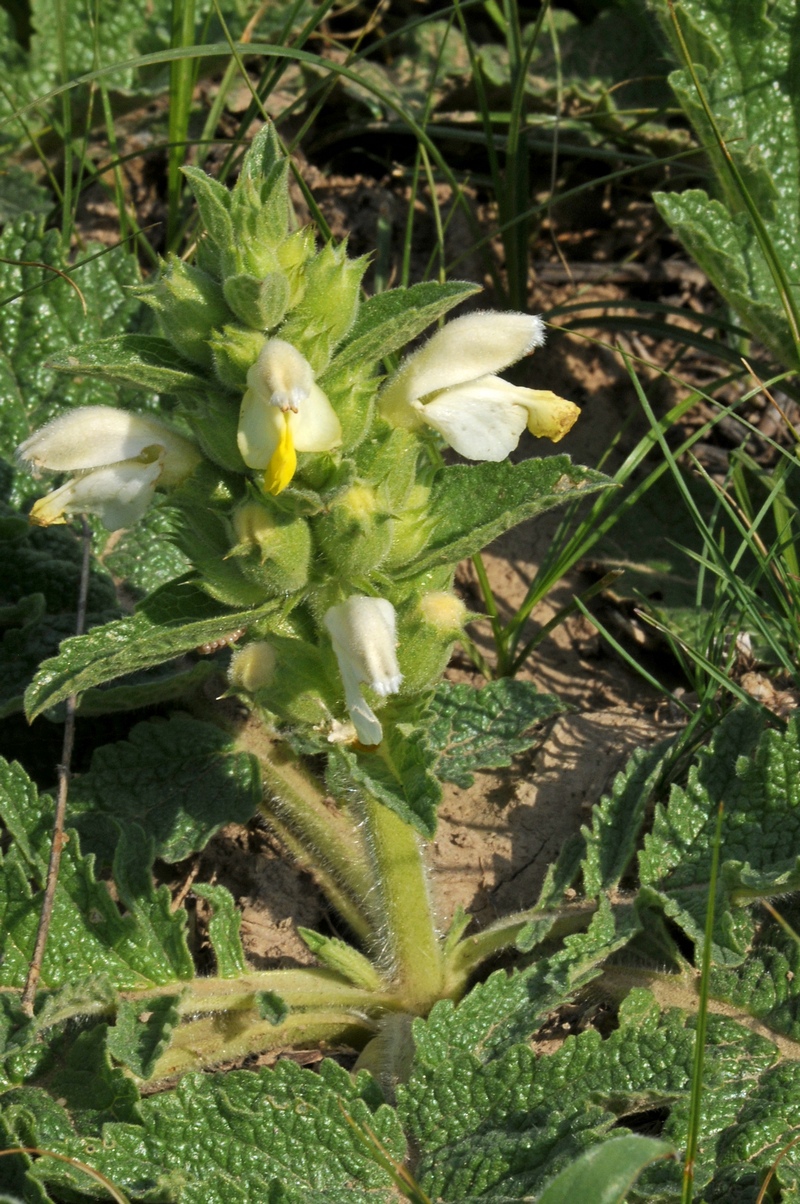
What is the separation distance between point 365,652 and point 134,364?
60cm

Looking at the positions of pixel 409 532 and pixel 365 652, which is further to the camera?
pixel 409 532

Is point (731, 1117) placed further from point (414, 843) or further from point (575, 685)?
point (575, 685)

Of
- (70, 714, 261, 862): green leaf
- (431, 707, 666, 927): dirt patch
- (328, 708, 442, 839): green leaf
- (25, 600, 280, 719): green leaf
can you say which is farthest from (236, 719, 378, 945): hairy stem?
(25, 600, 280, 719): green leaf

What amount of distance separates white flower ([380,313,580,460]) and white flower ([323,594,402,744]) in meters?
0.34

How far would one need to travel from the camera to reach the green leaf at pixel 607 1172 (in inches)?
61.4

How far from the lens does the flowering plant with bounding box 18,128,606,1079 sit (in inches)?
77.3

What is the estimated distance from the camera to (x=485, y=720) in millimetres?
2904

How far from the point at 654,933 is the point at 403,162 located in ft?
10.2

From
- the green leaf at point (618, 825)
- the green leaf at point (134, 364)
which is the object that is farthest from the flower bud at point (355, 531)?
the green leaf at point (618, 825)

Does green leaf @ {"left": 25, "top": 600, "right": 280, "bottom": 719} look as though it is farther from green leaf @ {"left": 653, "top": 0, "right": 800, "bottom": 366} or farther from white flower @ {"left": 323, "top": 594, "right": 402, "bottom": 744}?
green leaf @ {"left": 653, "top": 0, "right": 800, "bottom": 366}

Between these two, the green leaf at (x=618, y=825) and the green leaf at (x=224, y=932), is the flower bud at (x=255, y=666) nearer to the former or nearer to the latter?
Result: the green leaf at (x=224, y=932)

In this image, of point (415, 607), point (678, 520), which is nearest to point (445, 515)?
point (415, 607)

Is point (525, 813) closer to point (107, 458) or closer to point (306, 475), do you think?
point (306, 475)

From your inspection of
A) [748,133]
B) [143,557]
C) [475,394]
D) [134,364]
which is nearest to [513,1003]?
[475,394]
